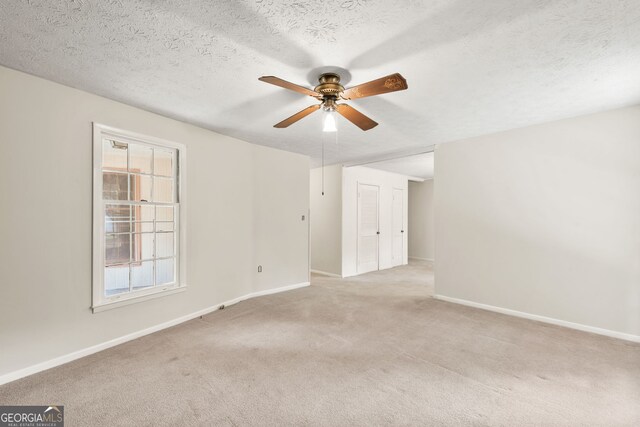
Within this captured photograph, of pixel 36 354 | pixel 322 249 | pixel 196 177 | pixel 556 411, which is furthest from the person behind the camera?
pixel 322 249

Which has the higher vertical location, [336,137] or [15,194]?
[336,137]

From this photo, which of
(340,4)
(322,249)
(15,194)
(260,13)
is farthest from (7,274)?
(322,249)

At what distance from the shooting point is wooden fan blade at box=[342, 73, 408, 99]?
6.01 ft

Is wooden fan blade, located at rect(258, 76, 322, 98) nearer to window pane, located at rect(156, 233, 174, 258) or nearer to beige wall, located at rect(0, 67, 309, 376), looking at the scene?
beige wall, located at rect(0, 67, 309, 376)

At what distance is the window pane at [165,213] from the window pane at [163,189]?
0.11 m

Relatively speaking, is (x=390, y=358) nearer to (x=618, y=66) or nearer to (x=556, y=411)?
(x=556, y=411)

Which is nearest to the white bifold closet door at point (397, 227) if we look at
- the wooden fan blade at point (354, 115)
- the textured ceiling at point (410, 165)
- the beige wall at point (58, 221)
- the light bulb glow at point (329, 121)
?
the textured ceiling at point (410, 165)

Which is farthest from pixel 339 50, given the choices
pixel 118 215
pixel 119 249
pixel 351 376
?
pixel 119 249

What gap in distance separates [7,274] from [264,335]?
2.16 metres

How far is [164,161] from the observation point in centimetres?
388

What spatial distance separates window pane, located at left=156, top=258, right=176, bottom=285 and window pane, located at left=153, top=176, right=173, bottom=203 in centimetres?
76

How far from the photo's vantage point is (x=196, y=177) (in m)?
3.69

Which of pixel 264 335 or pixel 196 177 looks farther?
pixel 196 177

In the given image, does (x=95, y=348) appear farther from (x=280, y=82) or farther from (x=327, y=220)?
(x=327, y=220)
